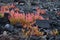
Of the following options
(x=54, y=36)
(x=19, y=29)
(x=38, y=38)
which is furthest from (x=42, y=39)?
(x=19, y=29)

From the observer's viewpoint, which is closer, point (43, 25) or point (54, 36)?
point (54, 36)

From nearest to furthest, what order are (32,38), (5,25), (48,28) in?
(32,38)
(5,25)
(48,28)

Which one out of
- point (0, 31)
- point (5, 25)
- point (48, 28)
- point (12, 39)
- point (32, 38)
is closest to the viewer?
point (12, 39)

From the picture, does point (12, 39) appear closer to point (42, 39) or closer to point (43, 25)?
point (42, 39)

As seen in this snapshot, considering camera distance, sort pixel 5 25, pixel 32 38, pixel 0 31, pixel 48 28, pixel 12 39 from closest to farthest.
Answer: pixel 12 39 → pixel 32 38 → pixel 0 31 → pixel 5 25 → pixel 48 28

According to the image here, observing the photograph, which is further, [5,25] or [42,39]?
[5,25]

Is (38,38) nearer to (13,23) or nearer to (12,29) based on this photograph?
(12,29)

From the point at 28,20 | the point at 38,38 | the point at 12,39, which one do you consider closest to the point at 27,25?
the point at 28,20
